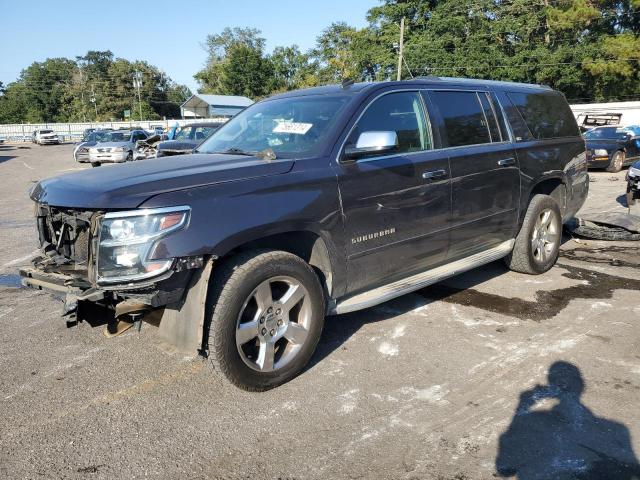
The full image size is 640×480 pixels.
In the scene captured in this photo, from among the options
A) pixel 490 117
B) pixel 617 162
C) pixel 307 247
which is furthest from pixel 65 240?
pixel 617 162

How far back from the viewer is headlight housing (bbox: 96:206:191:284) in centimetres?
280

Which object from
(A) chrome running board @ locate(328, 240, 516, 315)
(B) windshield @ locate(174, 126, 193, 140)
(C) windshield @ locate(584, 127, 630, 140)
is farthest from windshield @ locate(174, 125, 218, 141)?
(A) chrome running board @ locate(328, 240, 516, 315)

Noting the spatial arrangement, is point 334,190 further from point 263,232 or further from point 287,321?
point 287,321

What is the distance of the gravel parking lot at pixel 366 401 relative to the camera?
2.63 meters

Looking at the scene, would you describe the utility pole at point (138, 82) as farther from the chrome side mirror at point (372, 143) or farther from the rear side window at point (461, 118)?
the chrome side mirror at point (372, 143)

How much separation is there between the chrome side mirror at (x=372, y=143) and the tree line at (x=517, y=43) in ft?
146

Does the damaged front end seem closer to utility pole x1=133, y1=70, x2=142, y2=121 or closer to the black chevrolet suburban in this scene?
the black chevrolet suburban

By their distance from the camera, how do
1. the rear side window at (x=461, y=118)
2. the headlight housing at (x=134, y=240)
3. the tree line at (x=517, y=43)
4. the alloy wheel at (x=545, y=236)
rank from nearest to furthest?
the headlight housing at (x=134, y=240) → the rear side window at (x=461, y=118) → the alloy wheel at (x=545, y=236) → the tree line at (x=517, y=43)

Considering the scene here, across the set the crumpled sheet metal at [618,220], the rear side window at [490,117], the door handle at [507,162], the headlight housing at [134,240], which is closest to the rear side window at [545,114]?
the rear side window at [490,117]

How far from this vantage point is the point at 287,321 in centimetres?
337

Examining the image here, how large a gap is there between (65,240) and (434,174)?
2742mm

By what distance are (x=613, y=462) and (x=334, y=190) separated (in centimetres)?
218

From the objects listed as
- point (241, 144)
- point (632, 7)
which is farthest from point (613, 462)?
point (632, 7)

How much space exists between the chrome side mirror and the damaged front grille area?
1716 mm
